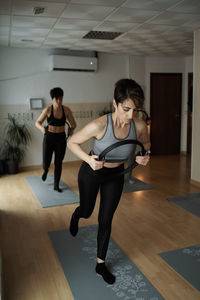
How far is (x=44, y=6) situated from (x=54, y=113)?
1.42 m

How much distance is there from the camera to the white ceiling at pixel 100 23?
3254 millimetres

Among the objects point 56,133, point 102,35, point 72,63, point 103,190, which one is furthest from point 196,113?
point 103,190

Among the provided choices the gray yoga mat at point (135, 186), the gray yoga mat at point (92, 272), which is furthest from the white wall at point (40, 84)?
the gray yoga mat at point (92, 272)

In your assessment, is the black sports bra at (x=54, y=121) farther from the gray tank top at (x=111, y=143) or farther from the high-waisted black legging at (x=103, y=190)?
the gray tank top at (x=111, y=143)

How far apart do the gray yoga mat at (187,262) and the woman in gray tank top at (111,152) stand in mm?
525

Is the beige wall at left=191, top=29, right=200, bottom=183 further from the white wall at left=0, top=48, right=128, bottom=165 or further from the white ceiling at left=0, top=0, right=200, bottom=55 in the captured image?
the white wall at left=0, top=48, right=128, bottom=165

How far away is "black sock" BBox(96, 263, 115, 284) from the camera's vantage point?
2.11 meters

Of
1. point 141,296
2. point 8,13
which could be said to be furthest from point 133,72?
point 141,296

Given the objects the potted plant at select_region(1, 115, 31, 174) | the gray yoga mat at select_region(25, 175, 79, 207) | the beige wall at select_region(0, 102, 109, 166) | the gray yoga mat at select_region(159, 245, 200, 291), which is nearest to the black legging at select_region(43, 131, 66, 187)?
the gray yoga mat at select_region(25, 175, 79, 207)

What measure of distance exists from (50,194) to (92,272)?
6.86 feet

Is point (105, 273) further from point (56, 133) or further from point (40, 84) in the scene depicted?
point (40, 84)

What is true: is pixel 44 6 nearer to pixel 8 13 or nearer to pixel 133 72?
pixel 8 13

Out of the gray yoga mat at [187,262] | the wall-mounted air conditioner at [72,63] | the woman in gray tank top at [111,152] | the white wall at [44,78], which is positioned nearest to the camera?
the woman in gray tank top at [111,152]

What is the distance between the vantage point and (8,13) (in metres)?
3.49
